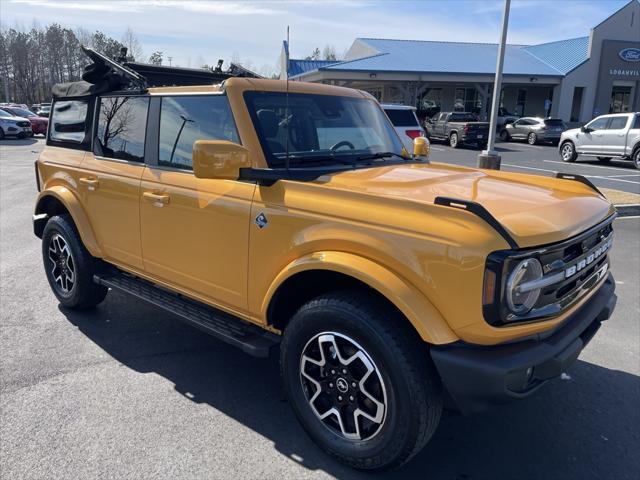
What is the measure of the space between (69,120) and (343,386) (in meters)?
3.78

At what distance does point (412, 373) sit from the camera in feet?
8.21

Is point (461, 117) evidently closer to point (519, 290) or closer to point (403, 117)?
point (403, 117)

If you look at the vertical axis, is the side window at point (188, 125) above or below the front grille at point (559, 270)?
above

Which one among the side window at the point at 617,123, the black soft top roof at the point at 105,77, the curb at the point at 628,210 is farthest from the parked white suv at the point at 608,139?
the black soft top roof at the point at 105,77

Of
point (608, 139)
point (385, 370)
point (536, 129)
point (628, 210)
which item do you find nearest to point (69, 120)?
point (385, 370)

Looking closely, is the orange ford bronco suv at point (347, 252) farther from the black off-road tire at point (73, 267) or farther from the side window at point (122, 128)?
the black off-road tire at point (73, 267)

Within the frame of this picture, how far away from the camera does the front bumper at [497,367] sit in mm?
2344

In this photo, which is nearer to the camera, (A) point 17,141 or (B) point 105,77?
(B) point 105,77

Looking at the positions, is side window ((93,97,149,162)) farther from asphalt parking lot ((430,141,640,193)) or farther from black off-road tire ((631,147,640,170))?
black off-road tire ((631,147,640,170))

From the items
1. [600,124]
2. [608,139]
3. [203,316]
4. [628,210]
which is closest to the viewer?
[203,316]

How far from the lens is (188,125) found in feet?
12.1

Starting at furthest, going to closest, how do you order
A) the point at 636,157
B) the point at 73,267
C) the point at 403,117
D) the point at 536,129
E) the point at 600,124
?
the point at 536,129 → the point at 600,124 → the point at 636,157 → the point at 403,117 → the point at 73,267

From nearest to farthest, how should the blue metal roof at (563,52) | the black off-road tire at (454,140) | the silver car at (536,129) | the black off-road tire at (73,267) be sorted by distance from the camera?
1. the black off-road tire at (73,267)
2. the black off-road tire at (454,140)
3. the silver car at (536,129)
4. the blue metal roof at (563,52)

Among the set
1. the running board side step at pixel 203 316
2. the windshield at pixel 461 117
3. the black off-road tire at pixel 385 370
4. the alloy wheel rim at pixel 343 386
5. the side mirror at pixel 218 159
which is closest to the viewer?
the black off-road tire at pixel 385 370
